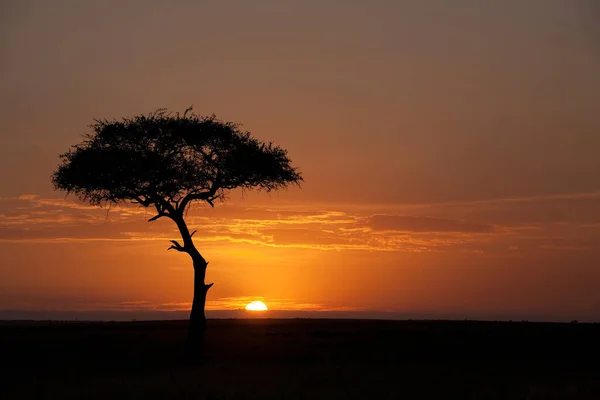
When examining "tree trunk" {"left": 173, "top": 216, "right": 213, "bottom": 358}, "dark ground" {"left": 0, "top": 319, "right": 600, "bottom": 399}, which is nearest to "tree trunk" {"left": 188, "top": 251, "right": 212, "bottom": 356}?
"tree trunk" {"left": 173, "top": 216, "right": 213, "bottom": 358}

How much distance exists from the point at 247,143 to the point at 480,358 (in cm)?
1951

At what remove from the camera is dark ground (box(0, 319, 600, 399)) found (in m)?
30.9

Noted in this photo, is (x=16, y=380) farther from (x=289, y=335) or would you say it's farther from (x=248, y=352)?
(x=289, y=335)

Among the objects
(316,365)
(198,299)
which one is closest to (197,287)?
(198,299)

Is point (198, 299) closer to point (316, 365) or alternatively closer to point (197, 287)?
point (197, 287)

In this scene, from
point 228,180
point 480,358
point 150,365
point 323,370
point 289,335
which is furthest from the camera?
point 289,335

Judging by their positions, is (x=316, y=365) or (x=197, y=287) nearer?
(x=316, y=365)

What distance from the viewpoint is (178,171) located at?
160 feet

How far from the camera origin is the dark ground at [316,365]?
3092cm

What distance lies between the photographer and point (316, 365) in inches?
1644

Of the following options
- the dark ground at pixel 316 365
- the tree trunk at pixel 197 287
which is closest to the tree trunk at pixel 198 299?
the tree trunk at pixel 197 287

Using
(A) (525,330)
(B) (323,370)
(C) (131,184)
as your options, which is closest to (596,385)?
(B) (323,370)

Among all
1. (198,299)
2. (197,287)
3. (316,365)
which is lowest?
(316,365)

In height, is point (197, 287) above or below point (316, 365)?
above
